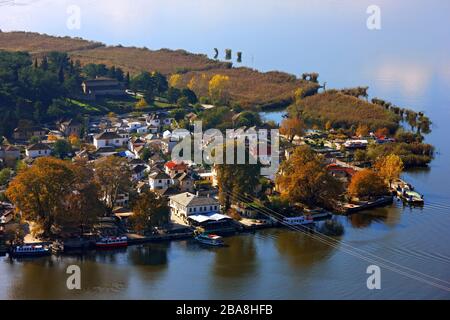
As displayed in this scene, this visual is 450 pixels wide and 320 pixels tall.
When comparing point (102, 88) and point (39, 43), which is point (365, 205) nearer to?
point (102, 88)

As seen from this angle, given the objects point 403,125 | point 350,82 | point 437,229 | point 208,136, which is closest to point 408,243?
point 437,229

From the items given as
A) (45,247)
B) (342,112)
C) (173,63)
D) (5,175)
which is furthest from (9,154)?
(173,63)

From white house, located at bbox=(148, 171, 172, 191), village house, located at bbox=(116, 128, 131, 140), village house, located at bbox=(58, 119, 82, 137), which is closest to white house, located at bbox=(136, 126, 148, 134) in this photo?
village house, located at bbox=(116, 128, 131, 140)

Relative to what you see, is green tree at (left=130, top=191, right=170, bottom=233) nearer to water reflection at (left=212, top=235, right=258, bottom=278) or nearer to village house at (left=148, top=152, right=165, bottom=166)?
water reflection at (left=212, top=235, right=258, bottom=278)

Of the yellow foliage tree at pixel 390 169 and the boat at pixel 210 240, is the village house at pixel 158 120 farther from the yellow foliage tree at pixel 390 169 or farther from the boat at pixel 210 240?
the boat at pixel 210 240

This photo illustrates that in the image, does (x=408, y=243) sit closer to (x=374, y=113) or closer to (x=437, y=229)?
(x=437, y=229)
